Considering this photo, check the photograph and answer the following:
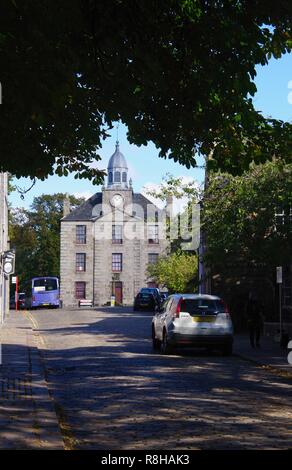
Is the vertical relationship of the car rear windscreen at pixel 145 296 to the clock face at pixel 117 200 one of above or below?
below

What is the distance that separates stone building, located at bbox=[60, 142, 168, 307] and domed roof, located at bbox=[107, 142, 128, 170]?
300 inches

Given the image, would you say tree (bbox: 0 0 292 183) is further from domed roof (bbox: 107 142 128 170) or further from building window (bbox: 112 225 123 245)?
domed roof (bbox: 107 142 128 170)

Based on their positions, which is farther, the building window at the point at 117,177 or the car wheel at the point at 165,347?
the building window at the point at 117,177

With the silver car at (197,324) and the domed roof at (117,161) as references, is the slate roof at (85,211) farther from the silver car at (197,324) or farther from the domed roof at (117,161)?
the silver car at (197,324)

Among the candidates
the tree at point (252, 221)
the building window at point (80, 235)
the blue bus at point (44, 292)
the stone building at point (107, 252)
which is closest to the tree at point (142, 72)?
the tree at point (252, 221)

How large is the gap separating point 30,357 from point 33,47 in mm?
8714

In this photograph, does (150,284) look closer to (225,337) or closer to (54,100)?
(225,337)

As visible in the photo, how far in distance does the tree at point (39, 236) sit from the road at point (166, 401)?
69757mm

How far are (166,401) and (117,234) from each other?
74.3 m

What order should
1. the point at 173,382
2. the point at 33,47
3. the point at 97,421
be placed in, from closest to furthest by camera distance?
1. the point at 97,421
2. the point at 33,47
3. the point at 173,382

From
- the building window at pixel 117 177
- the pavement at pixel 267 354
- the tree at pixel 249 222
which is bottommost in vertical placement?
the pavement at pixel 267 354

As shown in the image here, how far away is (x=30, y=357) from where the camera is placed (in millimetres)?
16844

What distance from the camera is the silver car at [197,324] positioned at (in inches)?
711
